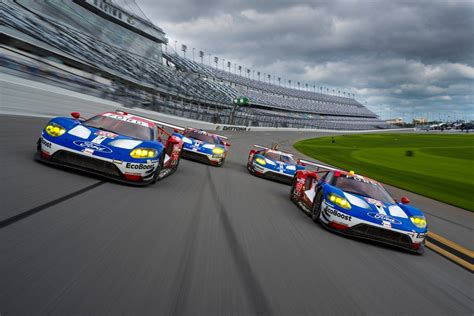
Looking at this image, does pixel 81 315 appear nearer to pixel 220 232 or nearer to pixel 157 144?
pixel 220 232

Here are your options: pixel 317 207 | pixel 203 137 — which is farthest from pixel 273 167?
pixel 317 207

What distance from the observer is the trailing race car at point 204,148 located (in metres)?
13.2

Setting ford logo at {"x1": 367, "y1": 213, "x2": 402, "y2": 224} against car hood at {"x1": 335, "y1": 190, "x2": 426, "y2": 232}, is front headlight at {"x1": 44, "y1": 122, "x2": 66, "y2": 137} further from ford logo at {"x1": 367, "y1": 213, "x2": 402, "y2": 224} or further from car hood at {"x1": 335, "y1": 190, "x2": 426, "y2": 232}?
ford logo at {"x1": 367, "y1": 213, "x2": 402, "y2": 224}

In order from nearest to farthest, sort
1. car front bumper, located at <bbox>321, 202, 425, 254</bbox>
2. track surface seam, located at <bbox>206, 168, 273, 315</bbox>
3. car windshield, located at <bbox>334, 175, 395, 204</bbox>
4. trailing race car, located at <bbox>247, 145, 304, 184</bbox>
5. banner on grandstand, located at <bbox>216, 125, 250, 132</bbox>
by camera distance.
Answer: track surface seam, located at <bbox>206, 168, 273, 315</bbox> < car front bumper, located at <bbox>321, 202, 425, 254</bbox> < car windshield, located at <bbox>334, 175, 395, 204</bbox> < trailing race car, located at <bbox>247, 145, 304, 184</bbox> < banner on grandstand, located at <bbox>216, 125, 250, 132</bbox>

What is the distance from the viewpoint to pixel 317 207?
22.8 feet

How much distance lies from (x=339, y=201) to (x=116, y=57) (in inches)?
1328

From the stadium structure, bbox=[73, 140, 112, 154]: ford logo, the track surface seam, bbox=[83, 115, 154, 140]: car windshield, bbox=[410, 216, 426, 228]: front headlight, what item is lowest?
the track surface seam

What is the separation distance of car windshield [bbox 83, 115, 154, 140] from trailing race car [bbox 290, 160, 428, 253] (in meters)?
3.56

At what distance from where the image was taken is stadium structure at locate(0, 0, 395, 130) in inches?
683

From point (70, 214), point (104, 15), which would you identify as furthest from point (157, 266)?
point (104, 15)

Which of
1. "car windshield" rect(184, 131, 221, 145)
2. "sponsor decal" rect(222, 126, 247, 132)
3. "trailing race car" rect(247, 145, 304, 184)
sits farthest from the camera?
"sponsor decal" rect(222, 126, 247, 132)

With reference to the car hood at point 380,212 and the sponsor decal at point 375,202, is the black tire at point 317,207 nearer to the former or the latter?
the car hood at point 380,212

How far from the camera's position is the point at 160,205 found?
5.94 m

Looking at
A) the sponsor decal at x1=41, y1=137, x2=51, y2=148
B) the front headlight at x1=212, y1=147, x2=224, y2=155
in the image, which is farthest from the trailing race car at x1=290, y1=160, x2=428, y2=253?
the front headlight at x1=212, y1=147, x2=224, y2=155
